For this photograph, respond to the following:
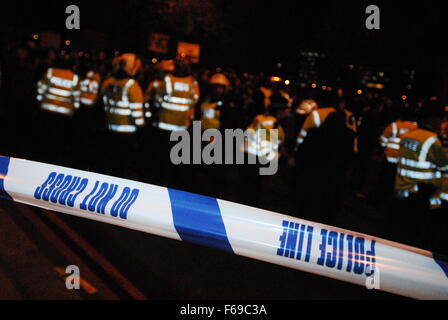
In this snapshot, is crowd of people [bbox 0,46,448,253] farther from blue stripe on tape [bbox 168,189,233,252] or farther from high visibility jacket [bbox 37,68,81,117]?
blue stripe on tape [bbox 168,189,233,252]

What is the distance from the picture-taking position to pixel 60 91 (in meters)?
6.74

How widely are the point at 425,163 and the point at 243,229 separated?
283 cm

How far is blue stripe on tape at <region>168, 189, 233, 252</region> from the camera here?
8.45 feet

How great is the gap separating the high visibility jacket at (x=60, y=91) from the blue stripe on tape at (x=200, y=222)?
15.9 ft

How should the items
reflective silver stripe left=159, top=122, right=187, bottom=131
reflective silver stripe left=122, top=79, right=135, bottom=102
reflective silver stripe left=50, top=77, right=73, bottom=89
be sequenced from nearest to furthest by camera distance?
reflective silver stripe left=122, top=79, right=135, bottom=102 < reflective silver stripe left=159, top=122, right=187, bottom=131 < reflective silver stripe left=50, top=77, right=73, bottom=89

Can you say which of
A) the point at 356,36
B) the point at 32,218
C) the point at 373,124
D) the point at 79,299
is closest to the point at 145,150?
the point at 32,218

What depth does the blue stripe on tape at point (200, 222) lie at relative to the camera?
2.58m

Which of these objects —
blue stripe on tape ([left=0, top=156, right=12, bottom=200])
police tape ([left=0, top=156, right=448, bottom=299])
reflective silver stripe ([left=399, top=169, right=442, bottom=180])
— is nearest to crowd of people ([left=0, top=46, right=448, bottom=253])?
reflective silver stripe ([left=399, top=169, right=442, bottom=180])

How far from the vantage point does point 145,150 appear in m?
9.09

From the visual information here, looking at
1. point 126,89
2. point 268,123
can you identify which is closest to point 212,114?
point 268,123

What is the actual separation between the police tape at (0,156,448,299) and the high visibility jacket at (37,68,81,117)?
4.10m

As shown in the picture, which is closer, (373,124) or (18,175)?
(18,175)
